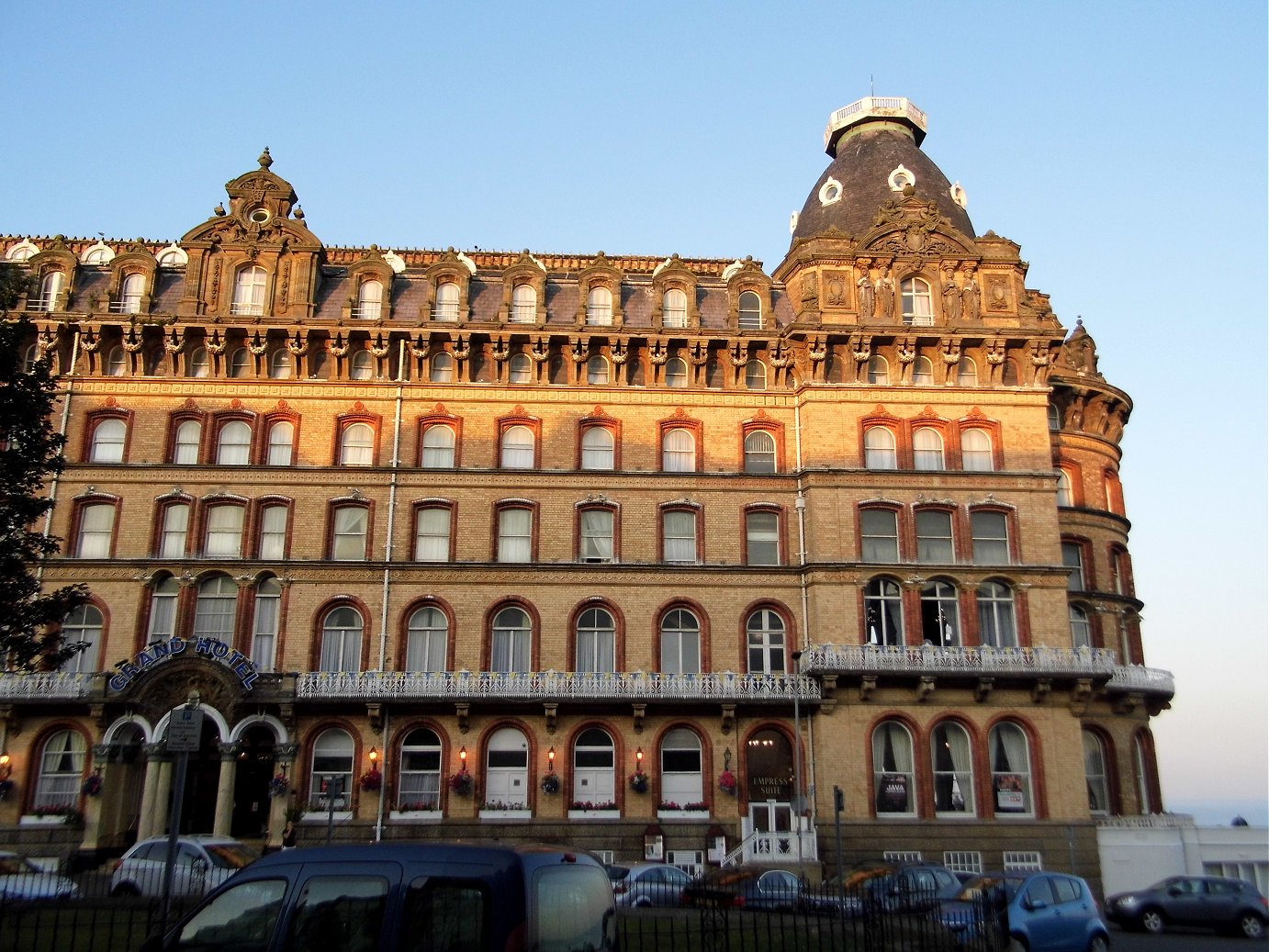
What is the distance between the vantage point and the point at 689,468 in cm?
4034

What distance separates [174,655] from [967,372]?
29.0 m

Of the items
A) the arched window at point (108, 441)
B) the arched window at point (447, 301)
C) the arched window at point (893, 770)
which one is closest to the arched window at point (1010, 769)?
the arched window at point (893, 770)

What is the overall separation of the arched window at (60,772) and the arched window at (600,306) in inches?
887

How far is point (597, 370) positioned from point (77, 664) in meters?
20.4

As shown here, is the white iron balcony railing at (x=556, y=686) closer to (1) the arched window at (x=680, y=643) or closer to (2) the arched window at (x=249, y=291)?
(1) the arched window at (x=680, y=643)

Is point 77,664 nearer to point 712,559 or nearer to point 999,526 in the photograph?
point 712,559

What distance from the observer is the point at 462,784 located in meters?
35.6

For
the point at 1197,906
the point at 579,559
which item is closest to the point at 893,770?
the point at 1197,906

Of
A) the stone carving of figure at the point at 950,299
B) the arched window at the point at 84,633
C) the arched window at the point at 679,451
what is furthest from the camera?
the stone carving of figure at the point at 950,299

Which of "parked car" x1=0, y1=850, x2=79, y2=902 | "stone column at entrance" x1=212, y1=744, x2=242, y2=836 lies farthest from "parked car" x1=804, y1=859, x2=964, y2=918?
"stone column at entrance" x1=212, y1=744, x2=242, y2=836

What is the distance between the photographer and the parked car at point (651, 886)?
2528 centimetres

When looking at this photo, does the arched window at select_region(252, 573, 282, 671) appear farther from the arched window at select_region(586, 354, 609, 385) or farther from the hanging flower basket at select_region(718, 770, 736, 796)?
the hanging flower basket at select_region(718, 770, 736, 796)

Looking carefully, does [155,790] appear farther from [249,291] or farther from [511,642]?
[249,291]

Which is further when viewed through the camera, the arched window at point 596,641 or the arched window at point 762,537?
the arched window at point 762,537
